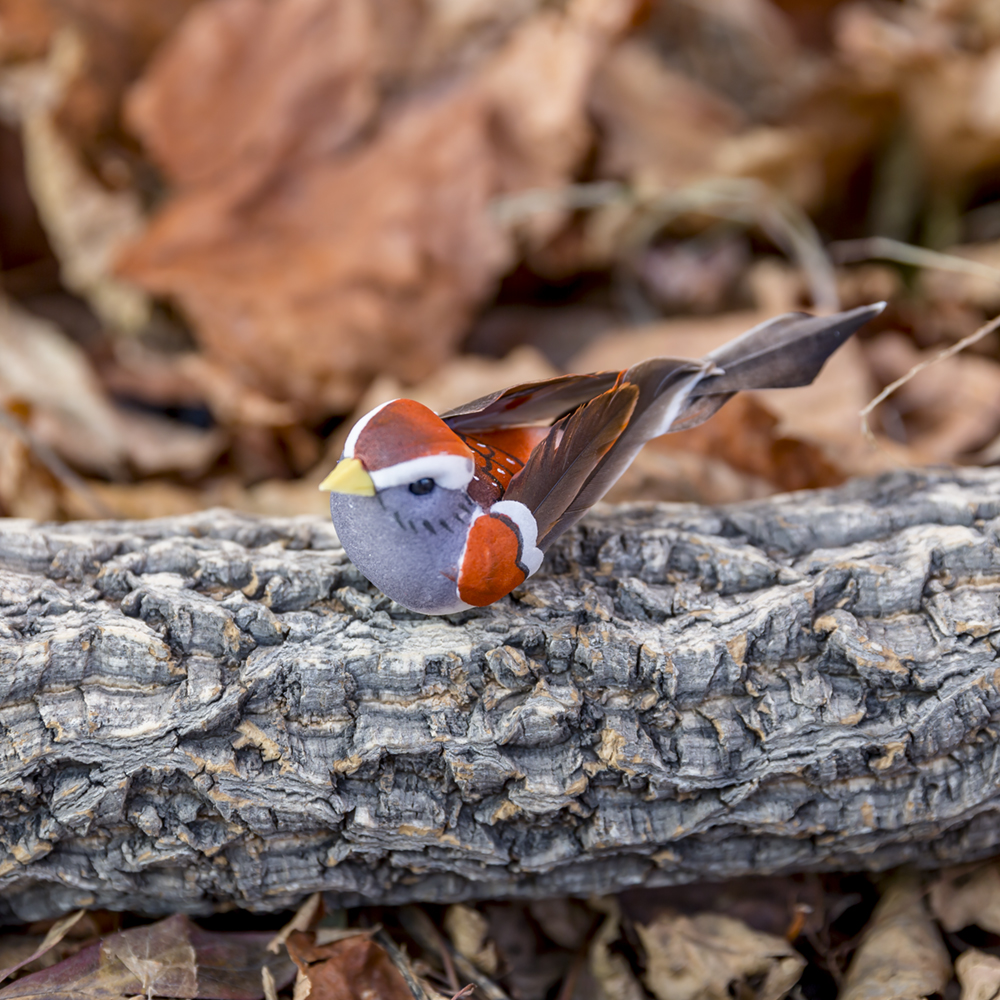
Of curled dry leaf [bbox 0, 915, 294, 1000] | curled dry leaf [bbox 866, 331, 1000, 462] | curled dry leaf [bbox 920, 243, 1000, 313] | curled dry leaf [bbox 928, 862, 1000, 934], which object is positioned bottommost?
curled dry leaf [bbox 928, 862, 1000, 934]

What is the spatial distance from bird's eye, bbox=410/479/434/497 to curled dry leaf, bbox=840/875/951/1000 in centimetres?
114

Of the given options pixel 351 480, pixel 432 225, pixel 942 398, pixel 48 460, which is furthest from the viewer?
pixel 432 225

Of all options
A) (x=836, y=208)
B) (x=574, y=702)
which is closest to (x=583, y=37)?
(x=836, y=208)

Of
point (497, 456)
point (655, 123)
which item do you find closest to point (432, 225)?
point (655, 123)

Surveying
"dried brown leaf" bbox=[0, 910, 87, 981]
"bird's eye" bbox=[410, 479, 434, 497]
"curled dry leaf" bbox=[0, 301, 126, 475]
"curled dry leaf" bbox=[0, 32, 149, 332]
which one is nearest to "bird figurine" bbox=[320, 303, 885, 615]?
"bird's eye" bbox=[410, 479, 434, 497]

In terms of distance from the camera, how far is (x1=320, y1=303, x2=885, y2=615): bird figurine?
49.4 inches

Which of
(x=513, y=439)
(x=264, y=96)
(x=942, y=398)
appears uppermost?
(x=264, y=96)

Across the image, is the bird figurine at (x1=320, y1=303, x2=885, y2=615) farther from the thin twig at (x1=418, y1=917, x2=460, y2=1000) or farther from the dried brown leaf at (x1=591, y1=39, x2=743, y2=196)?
the dried brown leaf at (x1=591, y1=39, x2=743, y2=196)

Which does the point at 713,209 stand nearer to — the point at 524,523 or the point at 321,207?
the point at 321,207

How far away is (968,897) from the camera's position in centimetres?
150

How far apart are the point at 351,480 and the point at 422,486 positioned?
12 centimetres

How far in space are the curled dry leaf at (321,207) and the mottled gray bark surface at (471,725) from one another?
4.17 feet

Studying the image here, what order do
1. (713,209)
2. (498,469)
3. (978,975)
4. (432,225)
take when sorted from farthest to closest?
(713,209), (432,225), (498,469), (978,975)

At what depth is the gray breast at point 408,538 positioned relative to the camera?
1271 mm
